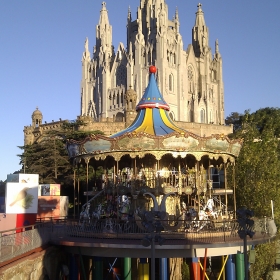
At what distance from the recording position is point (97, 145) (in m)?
19.3

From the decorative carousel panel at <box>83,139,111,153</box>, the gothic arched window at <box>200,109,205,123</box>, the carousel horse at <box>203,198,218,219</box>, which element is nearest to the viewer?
the carousel horse at <box>203,198,218,219</box>

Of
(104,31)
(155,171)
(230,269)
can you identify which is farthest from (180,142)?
(104,31)

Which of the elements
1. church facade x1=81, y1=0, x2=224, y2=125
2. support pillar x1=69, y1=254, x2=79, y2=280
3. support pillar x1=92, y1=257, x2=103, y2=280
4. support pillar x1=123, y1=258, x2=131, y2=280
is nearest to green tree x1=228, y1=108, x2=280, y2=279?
support pillar x1=123, y1=258, x2=131, y2=280

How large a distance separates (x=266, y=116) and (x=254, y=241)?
47.9 m

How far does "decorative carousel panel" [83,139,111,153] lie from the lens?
19159 millimetres

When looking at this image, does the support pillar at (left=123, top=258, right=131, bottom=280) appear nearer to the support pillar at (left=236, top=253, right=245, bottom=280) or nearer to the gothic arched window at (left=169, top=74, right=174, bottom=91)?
the support pillar at (left=236, top=253, right=245, bottom=280)

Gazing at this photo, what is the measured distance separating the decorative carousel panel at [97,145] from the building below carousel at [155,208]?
48 mm

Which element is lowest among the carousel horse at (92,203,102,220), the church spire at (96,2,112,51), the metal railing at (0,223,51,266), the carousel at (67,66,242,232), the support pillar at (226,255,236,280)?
the support pillar at (226,255,236,280)

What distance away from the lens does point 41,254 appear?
49.4 feet

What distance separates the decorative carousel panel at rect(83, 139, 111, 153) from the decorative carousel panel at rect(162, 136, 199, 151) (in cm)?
257

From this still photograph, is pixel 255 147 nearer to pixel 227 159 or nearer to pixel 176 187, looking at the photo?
pixel 227 159

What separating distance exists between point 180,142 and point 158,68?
5893 cm

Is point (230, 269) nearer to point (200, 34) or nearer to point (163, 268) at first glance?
point (163, 268)

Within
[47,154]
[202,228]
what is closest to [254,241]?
[202,228]
